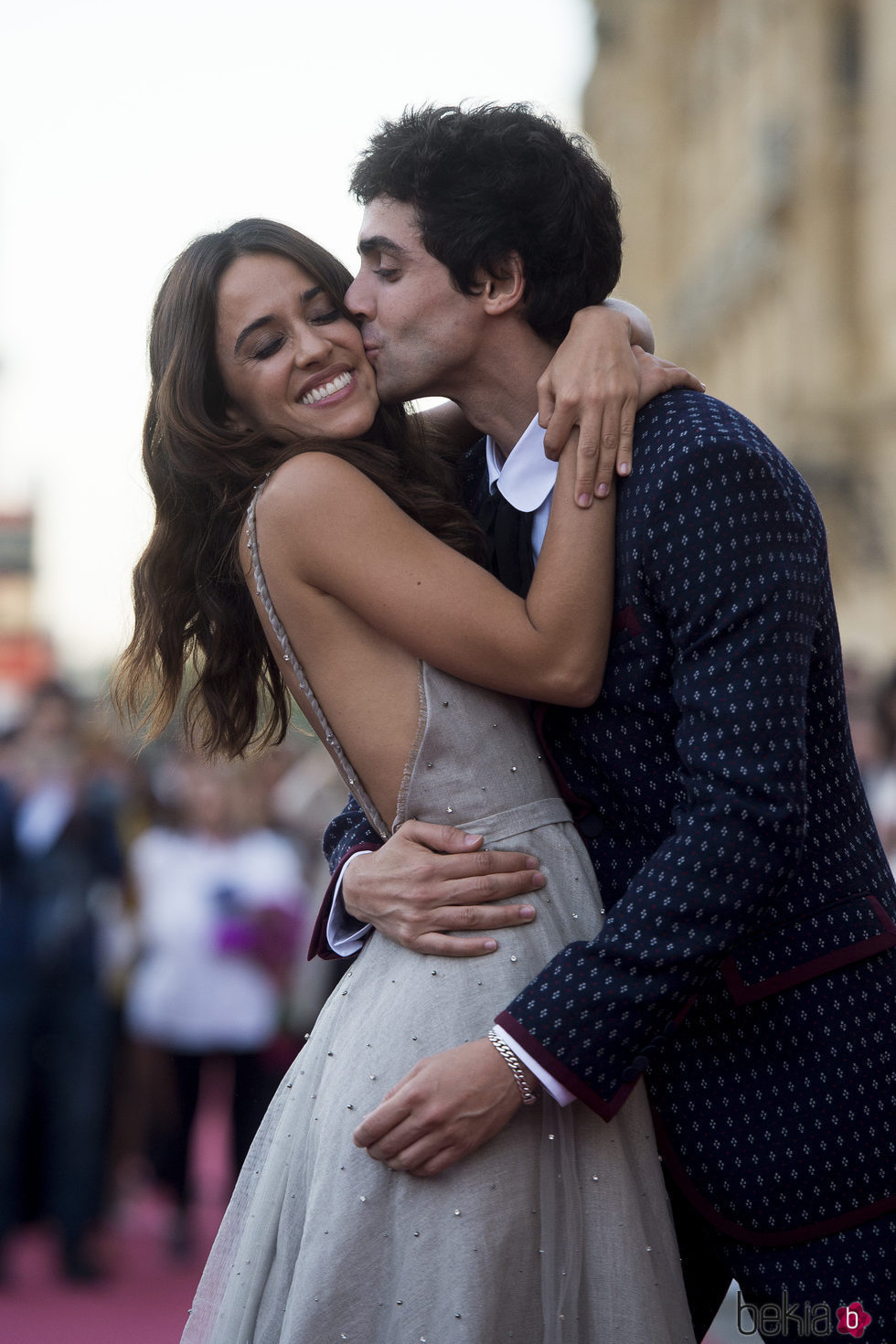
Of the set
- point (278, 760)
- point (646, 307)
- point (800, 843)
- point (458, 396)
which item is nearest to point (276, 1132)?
point (800, 843)

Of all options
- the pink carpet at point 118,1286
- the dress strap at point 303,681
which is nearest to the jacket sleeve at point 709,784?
the dress strap at point 303,681

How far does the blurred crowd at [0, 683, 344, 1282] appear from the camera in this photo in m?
7.61

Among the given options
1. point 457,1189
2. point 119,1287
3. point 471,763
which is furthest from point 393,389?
point 119,1287

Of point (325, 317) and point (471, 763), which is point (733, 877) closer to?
point (471, 763)

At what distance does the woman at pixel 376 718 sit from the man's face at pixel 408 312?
0.07 meters

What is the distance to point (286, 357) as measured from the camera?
299 centimetres

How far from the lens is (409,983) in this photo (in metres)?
2.59

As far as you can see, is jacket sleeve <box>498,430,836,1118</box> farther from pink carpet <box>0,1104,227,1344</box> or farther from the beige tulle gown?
pink carpet <box>0,1104,227,1344</box>

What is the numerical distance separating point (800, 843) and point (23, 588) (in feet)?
107

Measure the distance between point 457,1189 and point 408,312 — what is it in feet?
5.04

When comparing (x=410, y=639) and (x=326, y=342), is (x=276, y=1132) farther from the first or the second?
(x=326, y=342)

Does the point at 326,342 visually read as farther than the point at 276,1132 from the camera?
Yes

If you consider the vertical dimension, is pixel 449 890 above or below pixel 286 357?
below

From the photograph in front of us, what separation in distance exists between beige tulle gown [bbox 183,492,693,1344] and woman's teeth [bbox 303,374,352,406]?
0.64 m
